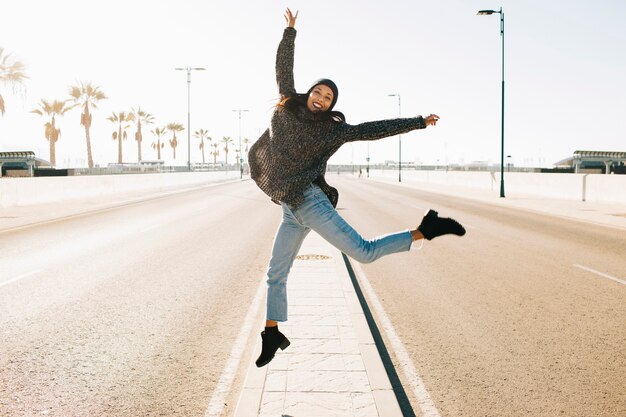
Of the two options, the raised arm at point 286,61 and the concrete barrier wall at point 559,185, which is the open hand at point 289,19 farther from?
the concrete barrier wall at point 559,185

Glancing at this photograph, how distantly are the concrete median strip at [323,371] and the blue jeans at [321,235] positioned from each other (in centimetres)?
47

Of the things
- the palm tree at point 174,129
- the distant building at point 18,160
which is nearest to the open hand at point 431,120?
the distant building at point 18,160

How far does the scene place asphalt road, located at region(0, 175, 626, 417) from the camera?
3.96m

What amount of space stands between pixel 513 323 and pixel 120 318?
418 cm

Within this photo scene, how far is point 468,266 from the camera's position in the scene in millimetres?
9398

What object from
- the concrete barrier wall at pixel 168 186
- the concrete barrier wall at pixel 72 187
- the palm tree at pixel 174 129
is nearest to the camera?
the concrete barrier wall at pixel 72 187

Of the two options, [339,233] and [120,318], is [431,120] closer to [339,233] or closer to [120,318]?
[339,233]

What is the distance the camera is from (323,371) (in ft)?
13.6

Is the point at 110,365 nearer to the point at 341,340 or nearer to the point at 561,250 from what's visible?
the point at 341,340

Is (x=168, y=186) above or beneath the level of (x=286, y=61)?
beneath

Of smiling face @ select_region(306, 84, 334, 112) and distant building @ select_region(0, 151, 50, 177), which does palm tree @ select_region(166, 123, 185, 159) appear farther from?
smiling face @ select_region(306, 84, 334, 112)

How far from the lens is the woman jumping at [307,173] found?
3.64m

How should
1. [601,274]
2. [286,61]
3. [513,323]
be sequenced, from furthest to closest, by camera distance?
[601,274]
[513,323]
[286,61]

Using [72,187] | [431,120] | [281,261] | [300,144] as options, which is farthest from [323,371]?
[72,187]
